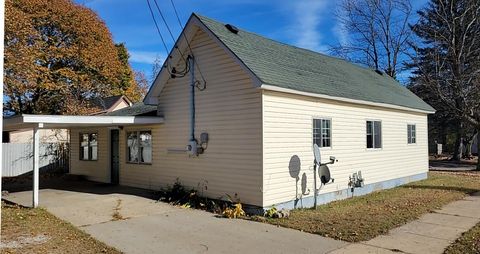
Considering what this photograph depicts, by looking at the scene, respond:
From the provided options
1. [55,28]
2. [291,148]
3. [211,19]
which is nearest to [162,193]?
[291,148]

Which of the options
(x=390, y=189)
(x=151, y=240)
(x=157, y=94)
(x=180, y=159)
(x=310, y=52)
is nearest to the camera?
(x=151, y=240)

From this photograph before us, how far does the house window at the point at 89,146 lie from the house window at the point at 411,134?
43.4 feet

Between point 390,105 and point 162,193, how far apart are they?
28.7 ft

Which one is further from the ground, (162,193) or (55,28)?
(55,28)

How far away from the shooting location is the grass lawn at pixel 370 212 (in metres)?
8.11

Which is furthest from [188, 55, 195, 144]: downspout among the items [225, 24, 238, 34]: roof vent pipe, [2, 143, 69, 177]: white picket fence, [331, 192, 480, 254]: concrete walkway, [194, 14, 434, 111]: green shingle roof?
[2, 143, 69, 177]: white picket fence

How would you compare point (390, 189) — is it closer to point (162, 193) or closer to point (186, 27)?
point (162, 193)

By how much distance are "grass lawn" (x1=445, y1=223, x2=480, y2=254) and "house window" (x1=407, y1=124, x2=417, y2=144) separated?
30.0ft

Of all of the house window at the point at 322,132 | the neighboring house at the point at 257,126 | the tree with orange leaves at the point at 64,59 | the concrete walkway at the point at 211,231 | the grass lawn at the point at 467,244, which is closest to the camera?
the grass lawn at the point at 467,244

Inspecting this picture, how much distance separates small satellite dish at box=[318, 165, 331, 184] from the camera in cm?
1083

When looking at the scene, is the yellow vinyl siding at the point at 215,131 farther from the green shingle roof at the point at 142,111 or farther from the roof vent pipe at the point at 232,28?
the roof vent pipe at the point at 232,28

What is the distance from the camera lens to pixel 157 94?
43.7ft

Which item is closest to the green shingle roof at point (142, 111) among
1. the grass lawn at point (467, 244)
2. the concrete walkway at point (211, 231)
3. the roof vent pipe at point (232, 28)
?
the concrete walkway at point (211, 231)

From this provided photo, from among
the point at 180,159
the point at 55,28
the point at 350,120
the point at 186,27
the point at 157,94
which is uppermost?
the point at 55,28
